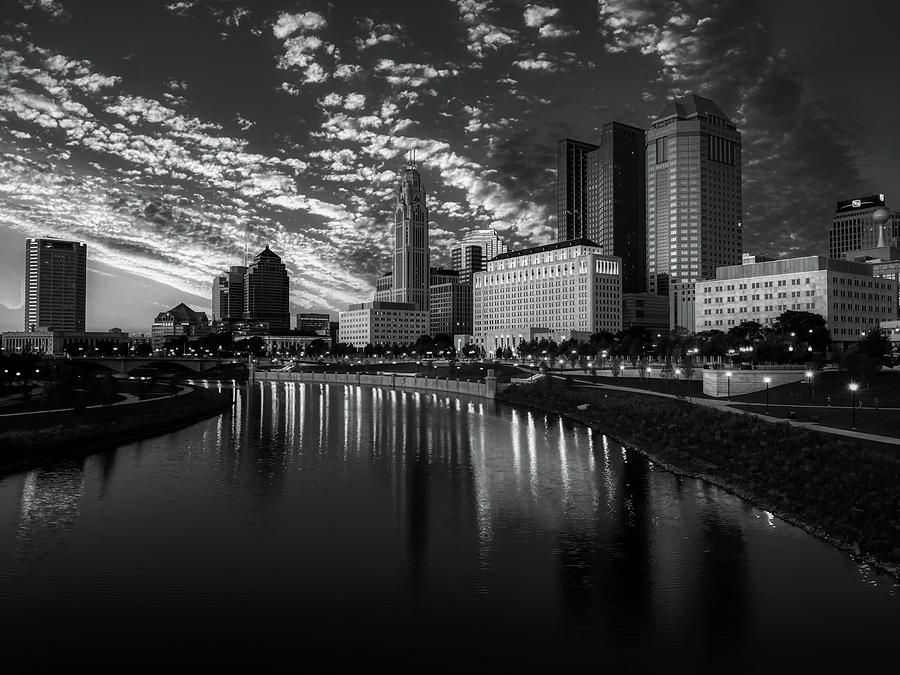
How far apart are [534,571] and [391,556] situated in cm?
Answer: 563

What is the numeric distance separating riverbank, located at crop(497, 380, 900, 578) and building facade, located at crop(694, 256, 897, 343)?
114 m

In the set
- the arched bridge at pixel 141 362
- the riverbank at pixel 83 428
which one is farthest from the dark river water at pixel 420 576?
the arched bridge at pixel 141 362

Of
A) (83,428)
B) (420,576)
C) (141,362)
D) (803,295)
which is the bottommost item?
(420,576)

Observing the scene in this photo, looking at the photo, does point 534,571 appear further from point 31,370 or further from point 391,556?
point 31,370

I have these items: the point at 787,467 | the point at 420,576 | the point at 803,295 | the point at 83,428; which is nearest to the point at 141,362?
the point at 83,428

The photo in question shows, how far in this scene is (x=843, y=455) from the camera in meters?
31.9

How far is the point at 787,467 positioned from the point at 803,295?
138 meters

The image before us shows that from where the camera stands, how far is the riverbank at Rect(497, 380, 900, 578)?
25.4 meters

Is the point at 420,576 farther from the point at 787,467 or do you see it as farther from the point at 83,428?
the point at 83,428

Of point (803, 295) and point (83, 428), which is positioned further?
point (803, 295)

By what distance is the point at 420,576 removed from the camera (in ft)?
74.7

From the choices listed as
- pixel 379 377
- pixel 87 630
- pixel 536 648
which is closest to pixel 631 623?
pixel 536 648

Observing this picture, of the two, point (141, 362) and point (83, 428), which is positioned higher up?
point (141, 362)

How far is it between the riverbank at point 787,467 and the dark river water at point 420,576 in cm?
129
